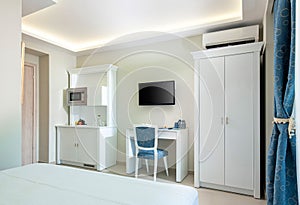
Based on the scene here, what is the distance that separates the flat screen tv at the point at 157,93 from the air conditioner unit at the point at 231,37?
0.94m

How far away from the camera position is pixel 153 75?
4031 mm

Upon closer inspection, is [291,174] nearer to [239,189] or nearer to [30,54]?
[239,189]

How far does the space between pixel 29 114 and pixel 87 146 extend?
1.48 meters

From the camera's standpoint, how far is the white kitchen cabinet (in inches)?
153

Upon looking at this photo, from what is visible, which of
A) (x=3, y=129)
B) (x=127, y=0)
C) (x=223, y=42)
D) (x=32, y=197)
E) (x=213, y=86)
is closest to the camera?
Answer: (x=32, y=197)

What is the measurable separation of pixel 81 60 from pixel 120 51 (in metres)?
1.10

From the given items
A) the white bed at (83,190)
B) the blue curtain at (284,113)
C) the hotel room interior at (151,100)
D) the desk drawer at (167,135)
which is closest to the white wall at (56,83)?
the hotel room interior at (151,100)

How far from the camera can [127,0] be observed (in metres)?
2.66

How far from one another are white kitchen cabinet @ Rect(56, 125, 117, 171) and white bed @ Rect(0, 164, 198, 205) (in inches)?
90.6

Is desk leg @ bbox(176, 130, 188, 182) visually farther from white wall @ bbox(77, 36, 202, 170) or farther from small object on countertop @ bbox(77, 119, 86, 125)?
small object on countertop @ bbox(77, 119, 86, 125)

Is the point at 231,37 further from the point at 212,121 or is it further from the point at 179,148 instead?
the point at 179,148

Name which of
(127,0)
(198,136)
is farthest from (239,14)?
(198,136)

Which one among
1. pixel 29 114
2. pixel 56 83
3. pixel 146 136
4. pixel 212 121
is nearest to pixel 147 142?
pixel 146 136

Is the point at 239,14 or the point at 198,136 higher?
the point at 239,14
